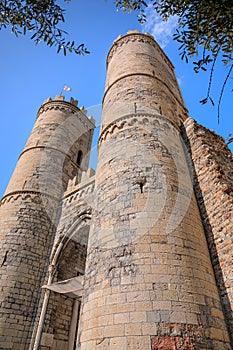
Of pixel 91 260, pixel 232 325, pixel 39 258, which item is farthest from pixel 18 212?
pixel 232 325

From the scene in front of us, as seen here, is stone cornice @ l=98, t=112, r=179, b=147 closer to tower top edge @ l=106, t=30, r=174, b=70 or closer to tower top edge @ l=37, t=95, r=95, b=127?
tower top edge @ l=106, t=30, r=174, b=70

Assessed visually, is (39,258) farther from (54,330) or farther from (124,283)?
(124,283)

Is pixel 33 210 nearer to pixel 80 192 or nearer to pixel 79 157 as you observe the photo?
pixel 80 192

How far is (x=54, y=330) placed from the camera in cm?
779

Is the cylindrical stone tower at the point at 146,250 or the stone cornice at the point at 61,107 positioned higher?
the stone cornice at the point at 61,107

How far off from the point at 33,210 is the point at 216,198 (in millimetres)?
7064

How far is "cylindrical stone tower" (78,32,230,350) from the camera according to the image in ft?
12.1

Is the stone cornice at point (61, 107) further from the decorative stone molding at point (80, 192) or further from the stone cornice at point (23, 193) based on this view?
the decorative stone molding at point (80, 192)

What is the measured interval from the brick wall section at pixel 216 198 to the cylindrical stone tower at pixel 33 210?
606 cm

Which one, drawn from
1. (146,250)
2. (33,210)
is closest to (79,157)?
(33,210)

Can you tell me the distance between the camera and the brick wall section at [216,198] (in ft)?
15.6

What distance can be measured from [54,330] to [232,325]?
19.3ft

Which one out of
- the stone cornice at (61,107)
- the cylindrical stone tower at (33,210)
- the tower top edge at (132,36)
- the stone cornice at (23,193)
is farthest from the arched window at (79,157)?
the tower top edge at (132,36)

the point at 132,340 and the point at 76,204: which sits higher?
the point at 76,204
